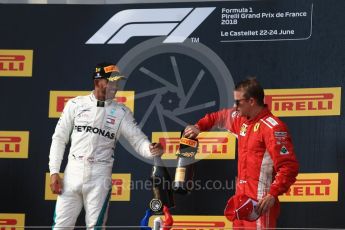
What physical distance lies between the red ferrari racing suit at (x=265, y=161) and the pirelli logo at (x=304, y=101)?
0.92 metres

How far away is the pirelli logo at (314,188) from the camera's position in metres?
5.96

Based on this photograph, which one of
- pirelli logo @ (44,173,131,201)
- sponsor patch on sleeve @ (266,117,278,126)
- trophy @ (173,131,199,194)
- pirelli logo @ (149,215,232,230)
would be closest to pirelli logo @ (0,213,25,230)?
pirelli logo @ (44,173,131,201)

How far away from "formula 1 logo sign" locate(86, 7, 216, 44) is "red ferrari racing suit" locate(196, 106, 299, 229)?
1335mm

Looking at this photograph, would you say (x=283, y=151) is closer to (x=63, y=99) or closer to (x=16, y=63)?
(x=63, y=99)

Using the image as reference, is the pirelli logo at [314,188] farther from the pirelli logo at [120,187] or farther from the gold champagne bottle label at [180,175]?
the pirelli logo at [120,187]

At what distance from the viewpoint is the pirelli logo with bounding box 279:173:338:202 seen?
235 inches

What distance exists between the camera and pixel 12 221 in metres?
6.30

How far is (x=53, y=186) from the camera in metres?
5.56

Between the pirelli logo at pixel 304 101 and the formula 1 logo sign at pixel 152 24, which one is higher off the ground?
the formula 1 logo sign at pixel 152 24

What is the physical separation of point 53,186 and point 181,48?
156 centimetres

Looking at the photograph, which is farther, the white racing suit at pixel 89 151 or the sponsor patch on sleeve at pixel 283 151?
the white racing suit at pixel 89 151

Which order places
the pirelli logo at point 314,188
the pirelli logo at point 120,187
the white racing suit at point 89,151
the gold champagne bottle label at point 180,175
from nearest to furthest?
the white racing suit at point 89,151
the gold champagne bottle label at point 180,175
the pirelli logo at point 314,188
the pirelli logo at point 120,187

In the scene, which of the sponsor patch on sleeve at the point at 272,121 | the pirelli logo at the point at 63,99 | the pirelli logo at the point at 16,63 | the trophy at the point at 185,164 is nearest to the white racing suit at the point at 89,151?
the trophy at the point at 185,164

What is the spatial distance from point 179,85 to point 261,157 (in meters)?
1.41
